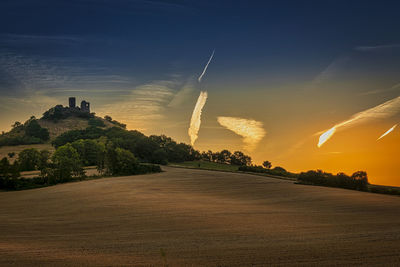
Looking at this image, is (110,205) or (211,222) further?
(110,205)

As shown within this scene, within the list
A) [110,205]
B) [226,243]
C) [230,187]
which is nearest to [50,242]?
[226,243]

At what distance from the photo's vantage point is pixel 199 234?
65.6 feet

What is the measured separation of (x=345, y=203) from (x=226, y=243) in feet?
87.2

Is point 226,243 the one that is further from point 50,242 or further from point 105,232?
point 50,242

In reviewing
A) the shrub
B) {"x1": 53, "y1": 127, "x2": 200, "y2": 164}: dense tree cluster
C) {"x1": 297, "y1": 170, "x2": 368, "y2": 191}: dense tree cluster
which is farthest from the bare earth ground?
{"x1": 53, "y1": 127, "x2": 200, "y2": 164}: dense tree cluster

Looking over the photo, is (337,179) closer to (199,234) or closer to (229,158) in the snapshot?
(199,234)

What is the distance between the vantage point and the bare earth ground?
1446 centimetres

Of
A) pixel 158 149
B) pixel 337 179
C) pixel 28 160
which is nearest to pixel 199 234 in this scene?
pixel 337 179

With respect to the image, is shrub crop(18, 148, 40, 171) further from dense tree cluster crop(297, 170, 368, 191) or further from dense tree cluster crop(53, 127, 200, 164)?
dense tree cluster crop(297, 170, 368, 191)

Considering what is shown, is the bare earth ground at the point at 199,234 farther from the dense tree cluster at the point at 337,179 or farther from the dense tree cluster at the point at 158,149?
the dense tree cluster at the point at 158,149

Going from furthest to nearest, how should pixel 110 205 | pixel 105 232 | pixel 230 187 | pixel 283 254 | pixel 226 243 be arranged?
pixel 230 187, pixel 110 205, pixel 105 232, pixel 226 243, pixel 283 254

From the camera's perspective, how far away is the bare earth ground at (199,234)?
47.4ft

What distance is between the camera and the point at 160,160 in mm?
108188

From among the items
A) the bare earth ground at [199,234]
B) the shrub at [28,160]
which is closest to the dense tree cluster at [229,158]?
the shrub at [28,160]
